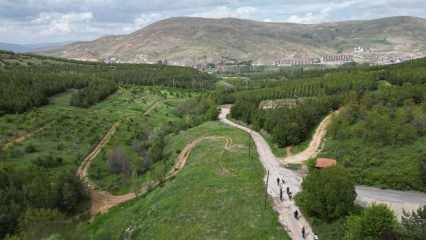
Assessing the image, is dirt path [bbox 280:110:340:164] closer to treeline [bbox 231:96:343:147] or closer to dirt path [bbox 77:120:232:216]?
treeline [bbox 231:96:343:147]

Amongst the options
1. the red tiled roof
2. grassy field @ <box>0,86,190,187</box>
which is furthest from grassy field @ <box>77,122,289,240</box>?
grassy field @ <box>0,86,190,187</box>

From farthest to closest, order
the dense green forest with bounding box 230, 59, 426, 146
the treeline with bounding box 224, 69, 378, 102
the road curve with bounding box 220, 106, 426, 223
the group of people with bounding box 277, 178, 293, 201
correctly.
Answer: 1. the treeline with bounding box 224, 69, 378, 102
2. the dense green forest with bounding box 230, 59, 426, 146
3. the group of people with bounding box 277, 178, 293, 201
4. the road curve with bounding box 220, 106, 426, 223

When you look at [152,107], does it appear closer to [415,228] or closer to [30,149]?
[30,149]

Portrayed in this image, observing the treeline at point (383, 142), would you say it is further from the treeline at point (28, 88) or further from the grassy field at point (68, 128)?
the treeline at point (28, 88)

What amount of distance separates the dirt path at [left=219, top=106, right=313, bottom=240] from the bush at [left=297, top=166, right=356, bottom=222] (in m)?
2.20

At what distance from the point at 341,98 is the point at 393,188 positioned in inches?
1778

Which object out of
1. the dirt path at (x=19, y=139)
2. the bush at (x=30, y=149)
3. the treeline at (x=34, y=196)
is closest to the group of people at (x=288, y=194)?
the treeline at (x=34, y=196)

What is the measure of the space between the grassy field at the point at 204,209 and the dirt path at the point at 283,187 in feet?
4.09

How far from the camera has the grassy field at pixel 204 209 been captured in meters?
41.8

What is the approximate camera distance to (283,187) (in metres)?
53.2

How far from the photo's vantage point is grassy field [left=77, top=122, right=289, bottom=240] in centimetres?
4178

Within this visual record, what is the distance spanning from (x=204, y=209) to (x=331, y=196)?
16749 mm

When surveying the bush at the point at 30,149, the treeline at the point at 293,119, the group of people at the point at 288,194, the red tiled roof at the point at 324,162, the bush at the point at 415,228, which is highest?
the treeline at the point at 293,119

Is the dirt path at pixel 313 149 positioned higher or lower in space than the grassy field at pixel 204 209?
higher
